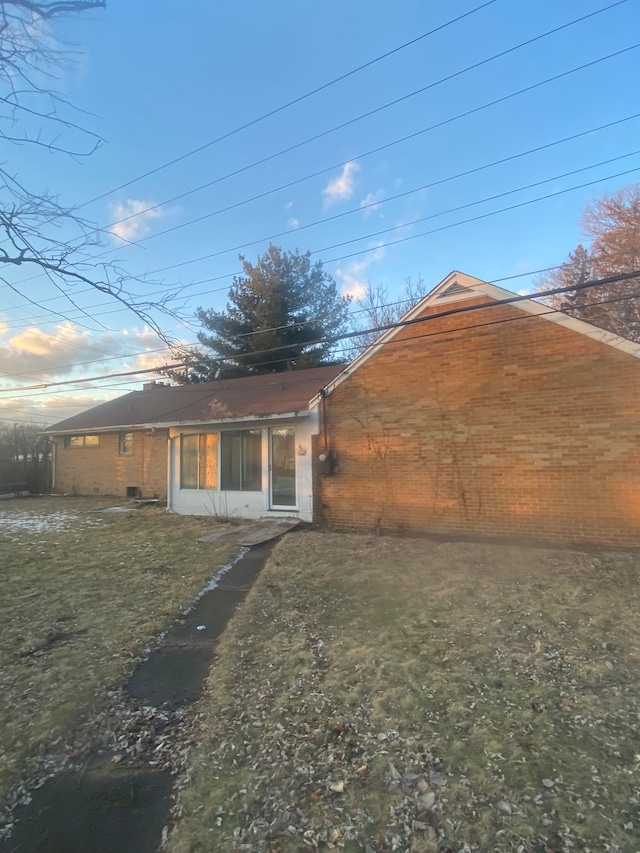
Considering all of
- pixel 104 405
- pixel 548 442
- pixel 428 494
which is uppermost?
pixel 104 405

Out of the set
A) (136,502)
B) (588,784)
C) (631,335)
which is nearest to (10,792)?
(588,784)

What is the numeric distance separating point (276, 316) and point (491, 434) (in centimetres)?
1410

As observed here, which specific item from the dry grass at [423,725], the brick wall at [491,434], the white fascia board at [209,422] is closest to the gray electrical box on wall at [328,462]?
the brick wall at [491,434]

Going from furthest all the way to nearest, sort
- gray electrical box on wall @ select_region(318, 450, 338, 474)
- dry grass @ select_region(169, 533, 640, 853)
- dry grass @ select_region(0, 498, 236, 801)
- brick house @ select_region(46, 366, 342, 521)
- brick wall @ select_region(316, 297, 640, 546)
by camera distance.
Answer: brick house @ select_region(46, 366, 342, 521) → gray electrical box on wall @ select_region(318, 450, 338, 474) → brick wall @ select_region(316, 297, 640, 546) → dry grass @ select_region(0, 498, 236, 801) → dry grass @ select_region(169, 533, 640, 853)

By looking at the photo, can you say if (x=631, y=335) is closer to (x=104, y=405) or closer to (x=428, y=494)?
(x=428, y=494)

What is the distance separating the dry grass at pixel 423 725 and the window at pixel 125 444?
13256mm

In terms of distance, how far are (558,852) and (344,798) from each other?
0.99 meters

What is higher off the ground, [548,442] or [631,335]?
[631,335]

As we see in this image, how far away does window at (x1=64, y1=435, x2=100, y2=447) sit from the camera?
18.2 meters

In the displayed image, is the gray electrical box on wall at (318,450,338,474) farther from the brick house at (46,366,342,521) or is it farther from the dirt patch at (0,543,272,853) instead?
the dirt patch at (0,543,272,853)

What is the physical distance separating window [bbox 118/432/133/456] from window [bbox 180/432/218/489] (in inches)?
202

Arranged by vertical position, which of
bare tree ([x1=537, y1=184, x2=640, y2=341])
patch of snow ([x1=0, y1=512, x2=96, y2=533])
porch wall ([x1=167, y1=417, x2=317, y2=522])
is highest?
bare tree ([x1=537, y1=184, x2=640, y2=341])

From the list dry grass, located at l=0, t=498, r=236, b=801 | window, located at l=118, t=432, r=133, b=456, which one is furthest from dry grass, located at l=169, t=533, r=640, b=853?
window, located at l=118, t=432, r=133, b=456

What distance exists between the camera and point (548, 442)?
318 inches
